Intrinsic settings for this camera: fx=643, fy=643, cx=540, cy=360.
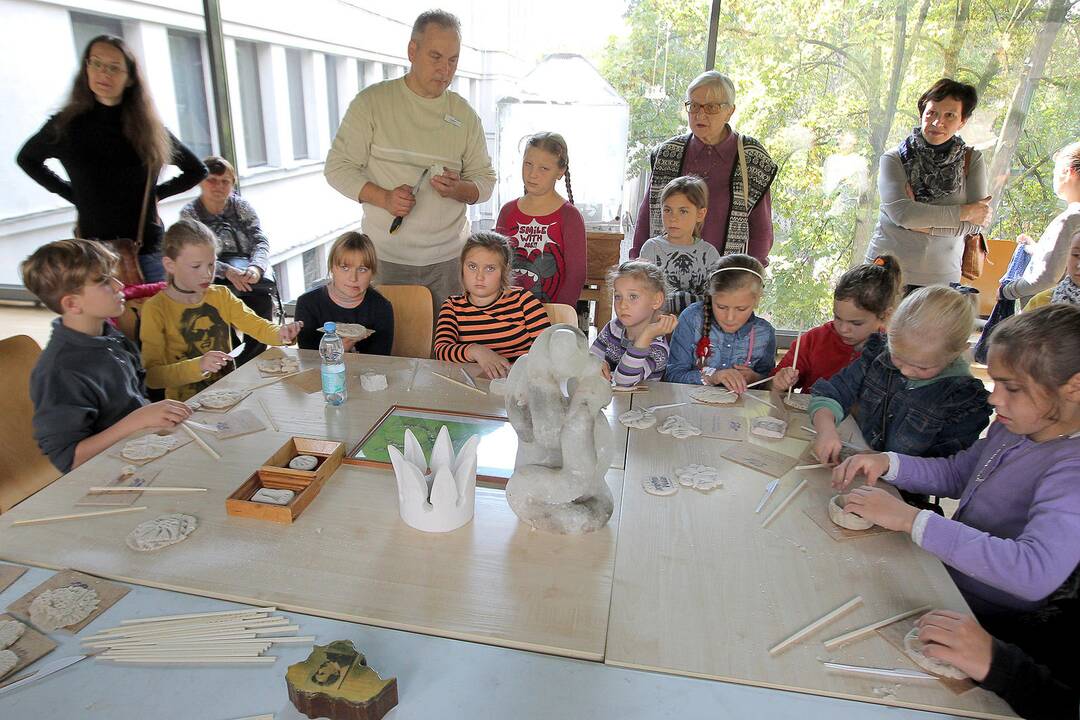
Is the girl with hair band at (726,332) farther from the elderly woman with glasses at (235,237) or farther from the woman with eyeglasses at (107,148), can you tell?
the woman with eyeglasses at (107,148)

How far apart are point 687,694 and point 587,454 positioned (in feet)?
1.70

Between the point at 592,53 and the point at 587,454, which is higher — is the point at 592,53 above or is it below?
above

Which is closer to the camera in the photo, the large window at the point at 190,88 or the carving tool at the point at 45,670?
the carving tool at the point at 45,670

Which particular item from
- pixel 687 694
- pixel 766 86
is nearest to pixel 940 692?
pixel 687 694

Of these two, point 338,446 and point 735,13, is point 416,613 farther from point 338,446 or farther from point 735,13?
point 735,13

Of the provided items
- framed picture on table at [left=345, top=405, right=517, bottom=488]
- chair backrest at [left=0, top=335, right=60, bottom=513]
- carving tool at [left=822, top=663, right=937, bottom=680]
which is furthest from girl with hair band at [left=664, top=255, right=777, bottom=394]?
chair backrest at [left=0, top=335, right=60, bottom=513]

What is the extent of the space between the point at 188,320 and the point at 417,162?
1.26m

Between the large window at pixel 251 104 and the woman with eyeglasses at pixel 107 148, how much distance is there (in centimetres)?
247

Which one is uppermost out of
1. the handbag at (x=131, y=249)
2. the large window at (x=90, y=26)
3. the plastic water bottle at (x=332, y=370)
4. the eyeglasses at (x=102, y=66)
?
the large window at (x=90, y=26)

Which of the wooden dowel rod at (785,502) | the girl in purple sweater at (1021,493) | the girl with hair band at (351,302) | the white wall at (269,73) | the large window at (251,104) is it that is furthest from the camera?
the large window at (251,104)

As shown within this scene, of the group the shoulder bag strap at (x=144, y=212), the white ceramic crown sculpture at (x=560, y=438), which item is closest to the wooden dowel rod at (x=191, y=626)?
the white ceramic crown sculpture at (x=560, y=438)

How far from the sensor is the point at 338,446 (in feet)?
5.66

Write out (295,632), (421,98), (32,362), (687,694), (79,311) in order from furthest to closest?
(421,98), (32,362), (79,311), (295,632), (687,694)

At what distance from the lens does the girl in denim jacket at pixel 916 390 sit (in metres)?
1.80
